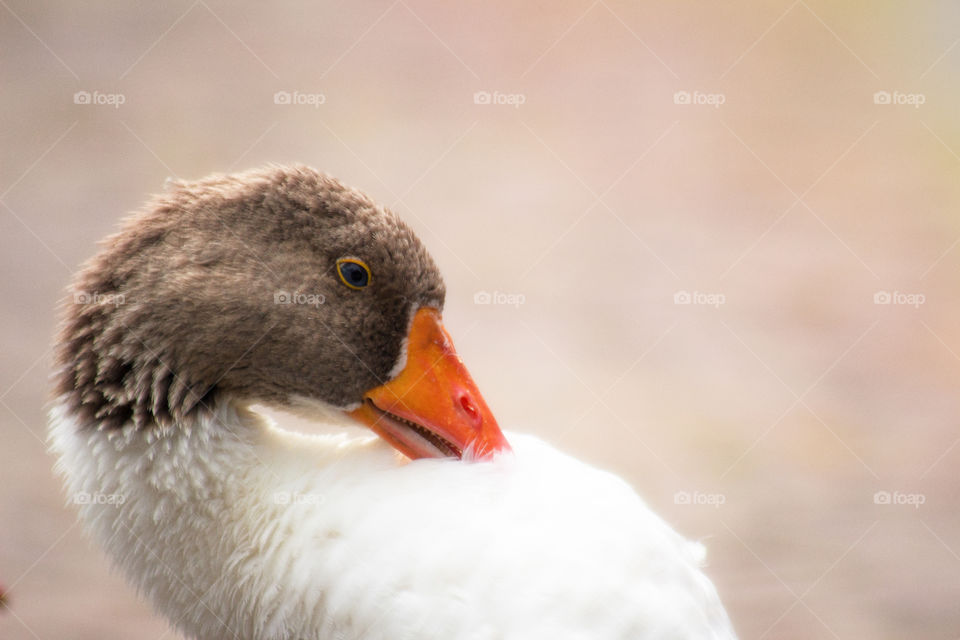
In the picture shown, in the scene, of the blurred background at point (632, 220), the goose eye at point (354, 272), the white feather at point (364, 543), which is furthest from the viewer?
the blurred background at point (632, 220)

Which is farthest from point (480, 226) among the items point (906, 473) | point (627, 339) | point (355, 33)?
point (906, 473)

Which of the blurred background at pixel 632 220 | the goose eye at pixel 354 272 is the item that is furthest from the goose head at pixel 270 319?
the blurred background at pixel 632 220

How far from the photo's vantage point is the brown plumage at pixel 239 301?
1804 mm

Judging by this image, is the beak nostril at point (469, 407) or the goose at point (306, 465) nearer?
the goose at point (306, 465)

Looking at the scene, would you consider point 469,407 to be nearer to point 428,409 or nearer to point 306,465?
point 428,409

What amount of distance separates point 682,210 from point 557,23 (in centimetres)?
219

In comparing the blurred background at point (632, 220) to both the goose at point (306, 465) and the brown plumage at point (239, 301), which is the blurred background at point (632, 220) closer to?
the goose at point (306, 465)

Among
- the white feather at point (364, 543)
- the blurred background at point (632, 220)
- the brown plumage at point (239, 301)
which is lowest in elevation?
the white feather at point (364, 543)

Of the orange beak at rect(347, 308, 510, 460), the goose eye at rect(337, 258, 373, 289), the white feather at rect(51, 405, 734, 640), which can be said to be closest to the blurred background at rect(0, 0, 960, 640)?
the white feather at rect(51, 405, 734, 640)

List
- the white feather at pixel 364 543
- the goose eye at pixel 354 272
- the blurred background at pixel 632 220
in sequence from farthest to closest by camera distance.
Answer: the blurred background at pixel 632 220, the goose eye at pixel 354 272, the white feather at pixel 364 543

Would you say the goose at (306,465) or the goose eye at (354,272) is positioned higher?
the goose eye at (354,272)

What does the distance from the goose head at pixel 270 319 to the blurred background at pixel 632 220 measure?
2.19m

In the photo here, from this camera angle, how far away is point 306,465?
1911 millimetres

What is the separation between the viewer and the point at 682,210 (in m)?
5.88
